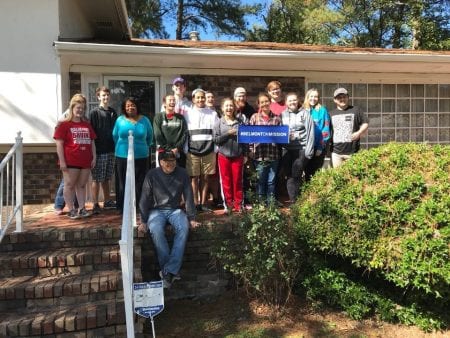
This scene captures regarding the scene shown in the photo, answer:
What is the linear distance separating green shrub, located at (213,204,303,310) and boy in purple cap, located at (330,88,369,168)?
2.07 m

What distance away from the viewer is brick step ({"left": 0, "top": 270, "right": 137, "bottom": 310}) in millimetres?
4012

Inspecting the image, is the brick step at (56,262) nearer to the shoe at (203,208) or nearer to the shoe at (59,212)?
the shoe at (59,212)

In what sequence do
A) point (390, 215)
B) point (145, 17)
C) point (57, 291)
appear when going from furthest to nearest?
point (145, 17)
point (57, 291)
point (390, 215)

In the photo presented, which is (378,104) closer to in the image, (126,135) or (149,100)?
(149,100)

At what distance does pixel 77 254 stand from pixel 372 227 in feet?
9.35

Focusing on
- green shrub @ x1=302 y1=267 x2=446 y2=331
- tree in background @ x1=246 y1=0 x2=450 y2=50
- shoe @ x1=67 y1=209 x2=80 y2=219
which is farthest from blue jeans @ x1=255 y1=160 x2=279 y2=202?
tree in background @ x1=246 y1=0 x2=450 y2=50

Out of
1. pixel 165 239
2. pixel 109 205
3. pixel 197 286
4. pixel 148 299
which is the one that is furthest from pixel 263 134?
pixel 148 299

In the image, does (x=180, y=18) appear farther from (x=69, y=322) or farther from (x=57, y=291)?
(x=69, y=322)

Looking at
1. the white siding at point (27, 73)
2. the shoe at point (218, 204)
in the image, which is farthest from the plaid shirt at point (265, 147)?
the white siding at point (27, 73)

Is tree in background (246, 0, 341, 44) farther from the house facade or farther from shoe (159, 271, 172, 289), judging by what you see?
shoe (159, 271, 172, 289)

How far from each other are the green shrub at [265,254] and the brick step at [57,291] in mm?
1020

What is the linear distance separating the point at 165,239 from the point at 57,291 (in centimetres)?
117

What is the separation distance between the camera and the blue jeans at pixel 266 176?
5641 mm

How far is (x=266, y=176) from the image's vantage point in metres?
5.68
